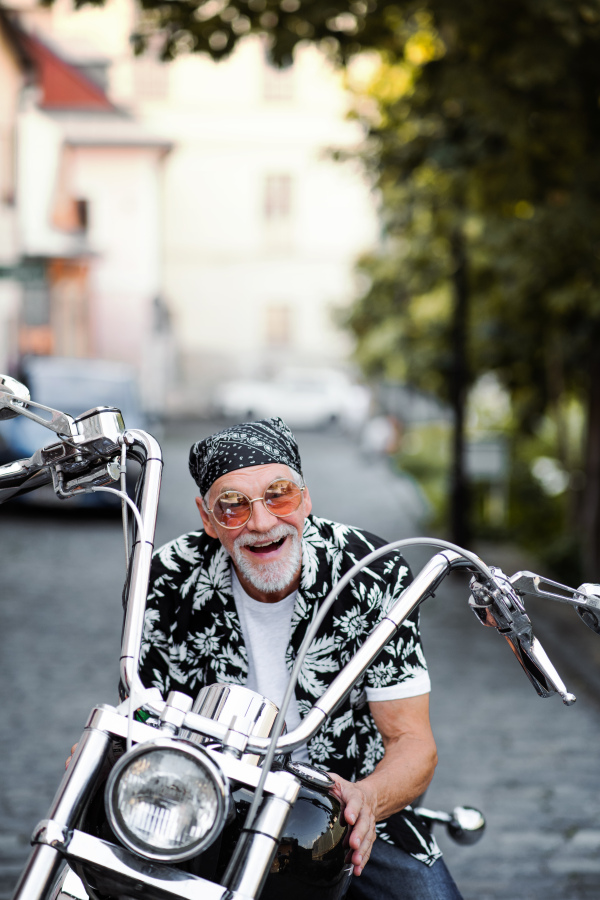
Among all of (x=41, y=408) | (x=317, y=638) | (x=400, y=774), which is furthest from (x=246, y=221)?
(x=41, y=408)

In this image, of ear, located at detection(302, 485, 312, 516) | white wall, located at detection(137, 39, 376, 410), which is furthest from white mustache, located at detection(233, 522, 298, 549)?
white wall, located at detection(137, 39, 376, 410)

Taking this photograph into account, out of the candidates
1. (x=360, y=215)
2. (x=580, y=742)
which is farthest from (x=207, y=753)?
(x=360, y=215)

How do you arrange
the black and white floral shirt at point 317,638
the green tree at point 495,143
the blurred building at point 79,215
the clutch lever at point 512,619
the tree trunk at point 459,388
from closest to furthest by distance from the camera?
1. the clutch lever at point 512,619
2. the black and white floral shirt at point 317,638
3. the green tree at point 495,143
4. the tree trunk at point 459,388
5. the blurred building at point 79,215

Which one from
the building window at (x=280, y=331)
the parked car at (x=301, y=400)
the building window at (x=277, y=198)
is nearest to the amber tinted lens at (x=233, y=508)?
the parked car at (x=301, y=400)

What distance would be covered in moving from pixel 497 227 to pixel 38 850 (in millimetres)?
7856

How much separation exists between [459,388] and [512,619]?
943cm

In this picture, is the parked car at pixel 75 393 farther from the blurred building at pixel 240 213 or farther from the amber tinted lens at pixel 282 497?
the blurred building at pixel 240 213

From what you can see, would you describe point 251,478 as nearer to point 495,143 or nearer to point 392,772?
point 392,772

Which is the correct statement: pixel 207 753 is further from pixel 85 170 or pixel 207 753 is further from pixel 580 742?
pixel 85 170

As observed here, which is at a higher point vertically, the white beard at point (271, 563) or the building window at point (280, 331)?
the building window at point (280, 331)

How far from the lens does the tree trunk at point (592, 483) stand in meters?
10.1

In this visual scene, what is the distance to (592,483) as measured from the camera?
34.0 ft

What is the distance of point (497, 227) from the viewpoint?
894 centimetres

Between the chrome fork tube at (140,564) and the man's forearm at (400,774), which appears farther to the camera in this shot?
the man's forearm at (400,774)
